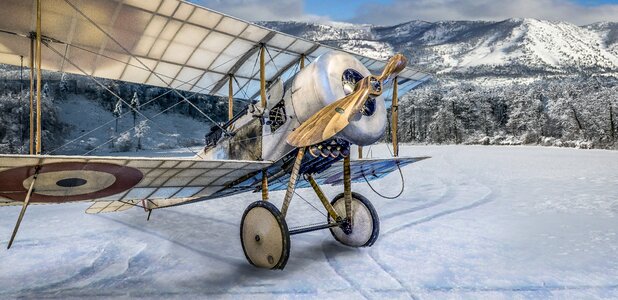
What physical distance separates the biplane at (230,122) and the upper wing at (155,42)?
0.08 feet

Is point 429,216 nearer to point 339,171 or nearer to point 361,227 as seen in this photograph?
point 339,171

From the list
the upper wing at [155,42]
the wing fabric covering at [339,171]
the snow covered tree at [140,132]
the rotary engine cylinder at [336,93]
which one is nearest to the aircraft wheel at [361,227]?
the wing fabric covering at [339,171]

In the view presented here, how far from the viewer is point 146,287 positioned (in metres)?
4.54

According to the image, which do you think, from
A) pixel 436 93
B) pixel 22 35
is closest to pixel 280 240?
pixel 22 35

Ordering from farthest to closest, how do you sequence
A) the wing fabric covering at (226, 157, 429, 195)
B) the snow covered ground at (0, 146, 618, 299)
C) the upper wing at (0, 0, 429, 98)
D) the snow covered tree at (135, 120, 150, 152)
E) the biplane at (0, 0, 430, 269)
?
the snow covered tree at (135, 120, 150, 152) → the wing fabric covering at (226, 157, 429, 195) → the upper wing at (0, 0, 429, 98) → the biplane at (0, 0, 430, 269) → the snow covered ground at (0, 146, 618, 299)

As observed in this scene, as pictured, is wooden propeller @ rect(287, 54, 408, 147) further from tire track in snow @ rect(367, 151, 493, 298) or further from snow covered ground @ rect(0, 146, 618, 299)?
tire track in snow @ rect(367, 151, 493, 298)

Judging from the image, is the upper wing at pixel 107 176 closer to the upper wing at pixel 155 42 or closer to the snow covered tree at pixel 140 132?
the upper wing at pixel 155 42

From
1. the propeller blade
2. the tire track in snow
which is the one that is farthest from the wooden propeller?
the tire track in snow

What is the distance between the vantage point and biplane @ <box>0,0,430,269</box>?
4562 mm

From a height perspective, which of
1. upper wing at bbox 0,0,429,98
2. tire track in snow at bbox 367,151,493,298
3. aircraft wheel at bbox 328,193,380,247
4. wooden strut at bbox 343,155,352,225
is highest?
upper wing at bbox 0,0,429,98

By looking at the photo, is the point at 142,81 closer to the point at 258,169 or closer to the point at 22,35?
the point at 22,35

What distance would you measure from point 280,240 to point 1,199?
3736mm

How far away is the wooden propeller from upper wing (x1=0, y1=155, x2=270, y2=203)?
93 centimetres

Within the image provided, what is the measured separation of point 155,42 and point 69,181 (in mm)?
3558
